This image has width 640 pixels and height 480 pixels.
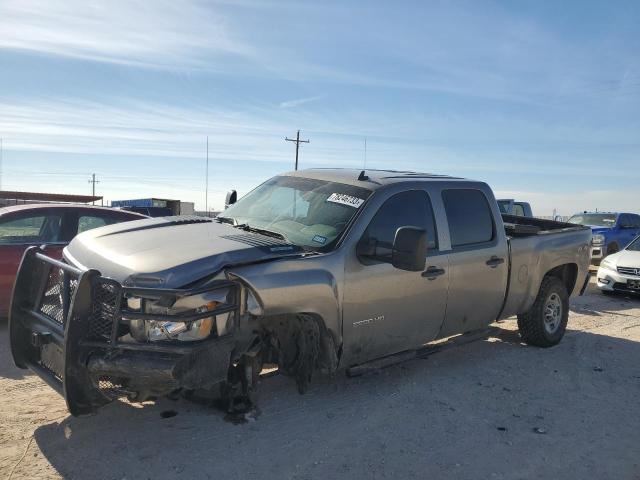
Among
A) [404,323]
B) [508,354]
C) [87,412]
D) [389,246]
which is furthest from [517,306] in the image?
[87,412]

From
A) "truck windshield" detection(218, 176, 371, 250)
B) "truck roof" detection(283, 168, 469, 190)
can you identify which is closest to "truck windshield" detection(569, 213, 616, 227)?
"truck roof" detection(283, 168, 469, 190)

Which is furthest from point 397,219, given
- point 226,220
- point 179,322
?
point 179,322

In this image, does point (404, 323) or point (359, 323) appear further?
point (404, 323)

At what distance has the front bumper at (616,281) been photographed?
1055 cm

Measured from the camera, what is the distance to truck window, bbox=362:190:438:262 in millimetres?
4476

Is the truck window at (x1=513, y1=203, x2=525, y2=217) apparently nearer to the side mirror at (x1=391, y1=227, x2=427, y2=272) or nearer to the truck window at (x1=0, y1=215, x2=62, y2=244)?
the truck window at (x1=0, y1=215, x2=62, y2=244)

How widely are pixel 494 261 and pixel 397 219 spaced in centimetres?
141

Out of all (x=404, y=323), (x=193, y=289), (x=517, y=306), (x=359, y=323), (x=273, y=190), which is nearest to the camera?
(x=193, y=289)

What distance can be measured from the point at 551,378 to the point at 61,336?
4.52 meters

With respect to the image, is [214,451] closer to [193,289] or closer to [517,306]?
[193,289]

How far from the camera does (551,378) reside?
18.2 ft

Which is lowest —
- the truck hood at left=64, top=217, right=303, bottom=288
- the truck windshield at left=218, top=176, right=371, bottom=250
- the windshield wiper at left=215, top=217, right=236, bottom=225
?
the truck hood at left=64, top=217, right=303, bottom=288

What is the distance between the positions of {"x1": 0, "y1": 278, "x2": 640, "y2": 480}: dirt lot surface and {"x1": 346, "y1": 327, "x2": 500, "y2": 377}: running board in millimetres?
276

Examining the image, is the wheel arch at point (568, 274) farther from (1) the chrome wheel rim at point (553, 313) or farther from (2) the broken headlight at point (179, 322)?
(2) the broken headlight at point (179, 322)
